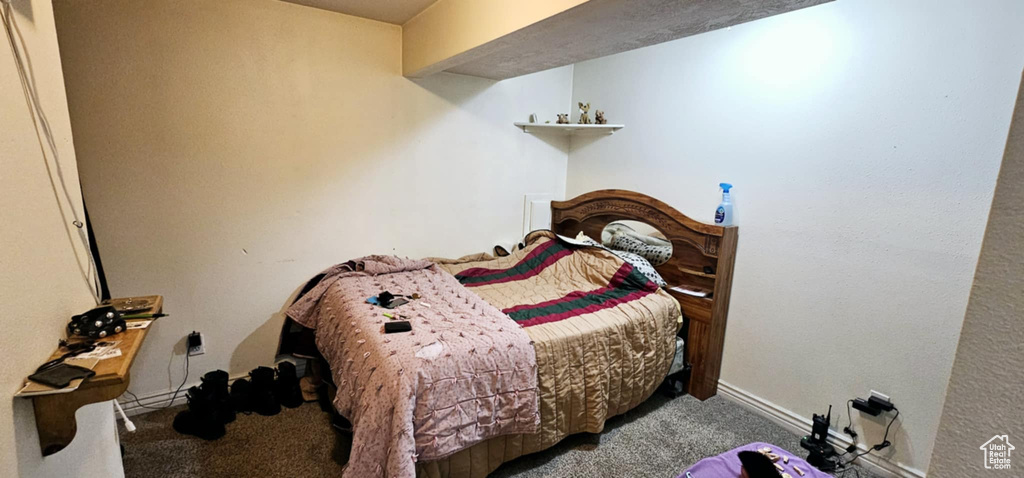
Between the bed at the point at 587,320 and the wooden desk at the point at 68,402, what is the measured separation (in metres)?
0.79

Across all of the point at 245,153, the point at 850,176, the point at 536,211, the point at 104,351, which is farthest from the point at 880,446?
the point at 245,153

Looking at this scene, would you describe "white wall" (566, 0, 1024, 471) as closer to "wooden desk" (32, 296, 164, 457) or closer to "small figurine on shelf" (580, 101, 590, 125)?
"small figurine on shelf" (580, 101, 590, 125)

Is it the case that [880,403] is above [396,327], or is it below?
below

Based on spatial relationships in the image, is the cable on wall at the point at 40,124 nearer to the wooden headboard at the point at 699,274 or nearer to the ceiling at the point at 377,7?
the ceiling at the point at 377,7

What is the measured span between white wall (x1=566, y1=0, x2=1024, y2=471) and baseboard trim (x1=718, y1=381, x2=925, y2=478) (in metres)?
0.04

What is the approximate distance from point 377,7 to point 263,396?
2.20m

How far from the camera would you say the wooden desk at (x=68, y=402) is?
32.9 inches

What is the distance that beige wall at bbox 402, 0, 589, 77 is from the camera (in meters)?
1.63

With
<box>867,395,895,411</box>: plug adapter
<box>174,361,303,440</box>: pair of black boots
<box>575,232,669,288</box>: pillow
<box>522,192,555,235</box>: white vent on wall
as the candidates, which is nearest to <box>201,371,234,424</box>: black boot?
<box>174,361,303,440</box>: pair of black boots

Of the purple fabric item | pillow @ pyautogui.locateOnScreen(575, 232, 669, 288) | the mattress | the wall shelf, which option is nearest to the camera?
the purple fabric item

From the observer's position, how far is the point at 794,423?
7.45ft

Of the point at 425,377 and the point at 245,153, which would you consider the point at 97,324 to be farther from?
the point at 245,153

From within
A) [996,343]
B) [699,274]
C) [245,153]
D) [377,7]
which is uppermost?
[377,7]

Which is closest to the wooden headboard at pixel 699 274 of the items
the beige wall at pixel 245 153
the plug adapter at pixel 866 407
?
the plug adapter at pixel 866 407
